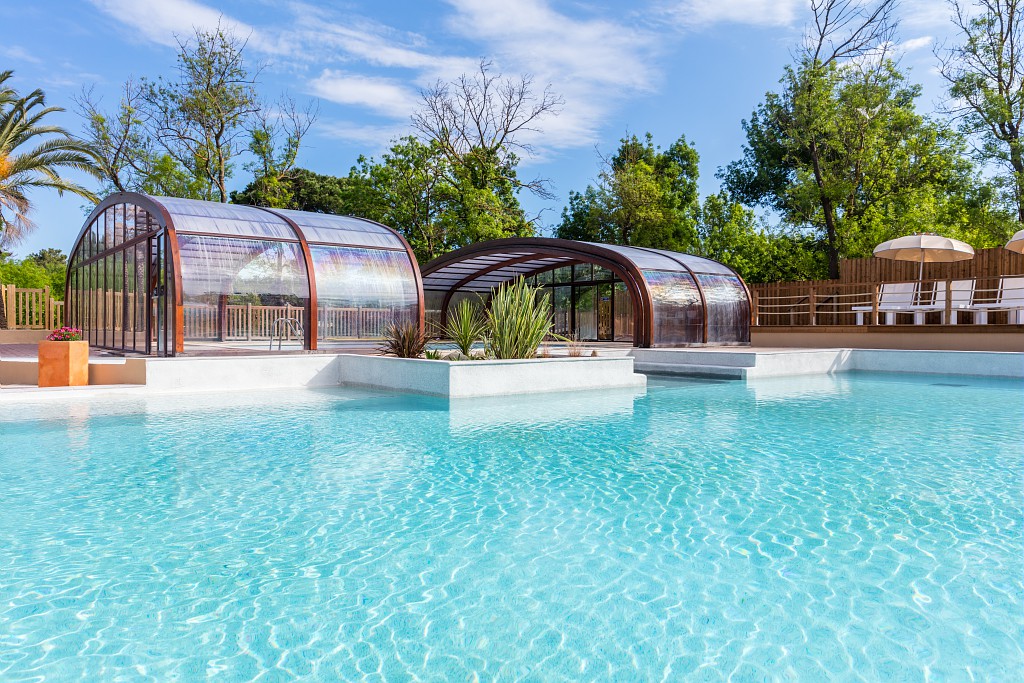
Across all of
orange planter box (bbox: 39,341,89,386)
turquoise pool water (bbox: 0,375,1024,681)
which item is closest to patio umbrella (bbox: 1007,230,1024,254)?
turquoise pool water (bbox: 0,375,1024,681)

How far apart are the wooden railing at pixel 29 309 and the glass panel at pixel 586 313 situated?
14.8 metres

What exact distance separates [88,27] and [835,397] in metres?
25.7

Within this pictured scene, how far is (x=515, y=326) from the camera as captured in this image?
10.7 metres

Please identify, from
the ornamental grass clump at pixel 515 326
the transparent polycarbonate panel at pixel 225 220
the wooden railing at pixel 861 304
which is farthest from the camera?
the wooden railing at pixel 861 304

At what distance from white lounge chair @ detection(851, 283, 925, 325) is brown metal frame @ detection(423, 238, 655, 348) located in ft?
17.1

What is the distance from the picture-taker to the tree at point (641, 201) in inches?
1137

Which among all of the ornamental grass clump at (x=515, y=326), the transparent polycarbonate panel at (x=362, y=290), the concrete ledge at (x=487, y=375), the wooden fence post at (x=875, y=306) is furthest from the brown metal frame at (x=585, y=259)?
the ornamental grass clump at (x=515, y=326)

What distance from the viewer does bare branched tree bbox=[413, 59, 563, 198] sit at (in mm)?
27859

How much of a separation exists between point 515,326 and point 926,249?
10.0 m

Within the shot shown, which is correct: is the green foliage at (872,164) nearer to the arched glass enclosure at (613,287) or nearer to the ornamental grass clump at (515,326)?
the arched glass enclosure at (613,287)

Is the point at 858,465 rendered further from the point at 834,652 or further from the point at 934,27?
the point at 934,27

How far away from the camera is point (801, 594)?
284 centimetres

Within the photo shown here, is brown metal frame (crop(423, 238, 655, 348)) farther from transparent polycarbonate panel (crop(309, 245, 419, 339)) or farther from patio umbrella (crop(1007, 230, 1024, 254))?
patio umbrella (crop(1007, 230, 1024, 254))

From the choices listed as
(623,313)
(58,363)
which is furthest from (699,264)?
(58,363)
